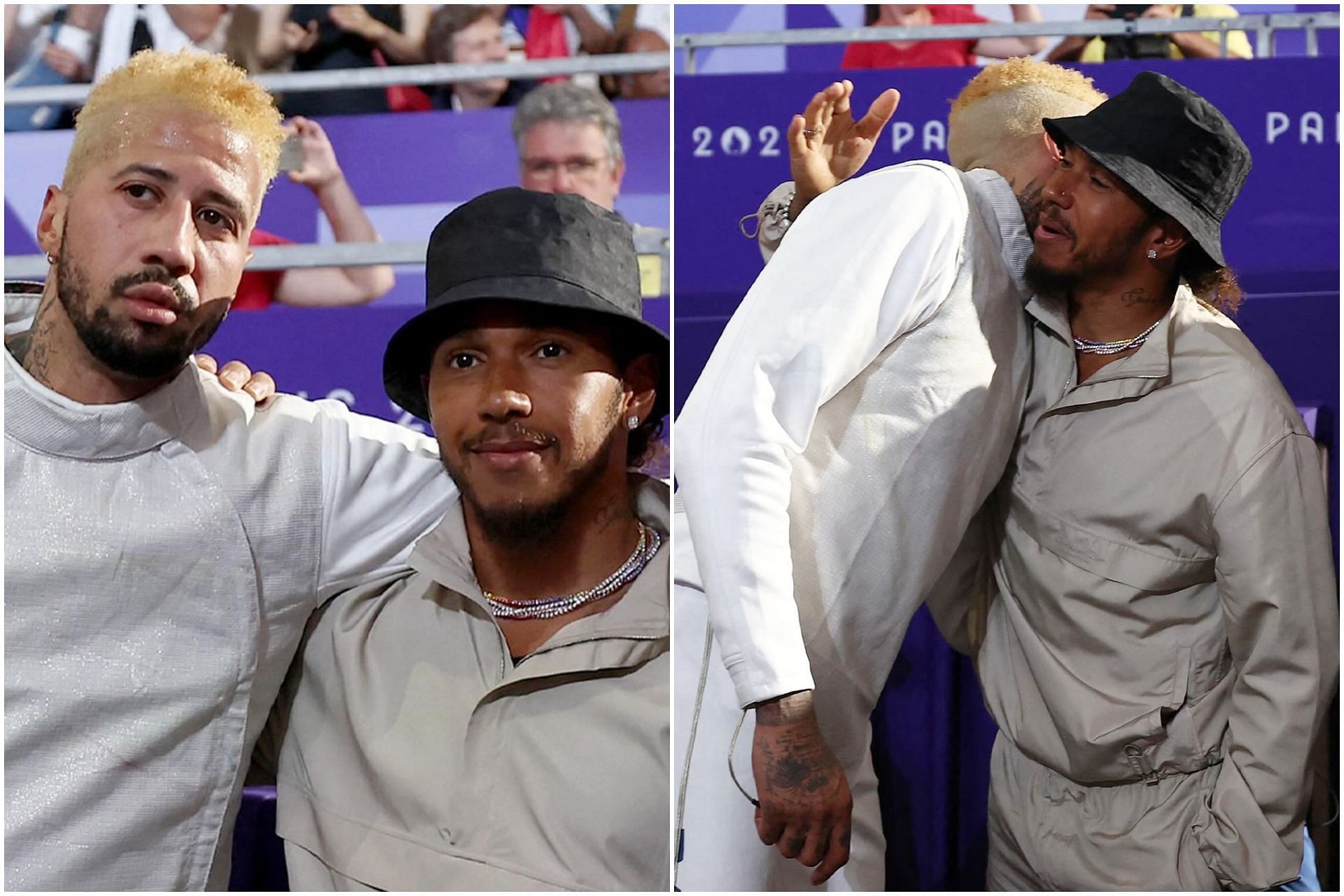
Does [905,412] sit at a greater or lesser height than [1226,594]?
greater

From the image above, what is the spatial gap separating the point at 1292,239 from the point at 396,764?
155 centimetres

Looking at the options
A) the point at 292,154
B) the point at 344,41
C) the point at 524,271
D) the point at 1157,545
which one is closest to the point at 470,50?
the point at 344,41

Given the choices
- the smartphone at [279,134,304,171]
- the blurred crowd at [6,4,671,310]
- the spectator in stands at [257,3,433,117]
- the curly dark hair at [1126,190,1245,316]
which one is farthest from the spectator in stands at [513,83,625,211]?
the curly dark hair at [1126,190,1245,316]

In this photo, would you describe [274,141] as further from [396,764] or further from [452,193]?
[396,764]

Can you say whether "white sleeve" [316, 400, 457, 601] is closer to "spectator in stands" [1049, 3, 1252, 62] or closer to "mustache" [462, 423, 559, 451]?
"mustache" [462, 423, 559, 451]

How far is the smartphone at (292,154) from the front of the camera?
212 centimetres

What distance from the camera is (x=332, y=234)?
84.0 inches

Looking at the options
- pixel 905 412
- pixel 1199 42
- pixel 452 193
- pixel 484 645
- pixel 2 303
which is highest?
pixel 1199 42

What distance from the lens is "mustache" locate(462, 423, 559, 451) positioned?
196 cm

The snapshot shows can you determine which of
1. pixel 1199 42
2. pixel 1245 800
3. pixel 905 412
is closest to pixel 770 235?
pixel 905 412

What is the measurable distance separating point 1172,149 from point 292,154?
1324mm

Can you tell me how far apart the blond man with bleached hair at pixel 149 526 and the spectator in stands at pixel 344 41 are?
156 millimetres

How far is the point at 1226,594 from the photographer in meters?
1.89

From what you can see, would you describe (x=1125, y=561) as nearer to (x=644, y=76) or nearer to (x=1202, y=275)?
(x=1202, y=275)
